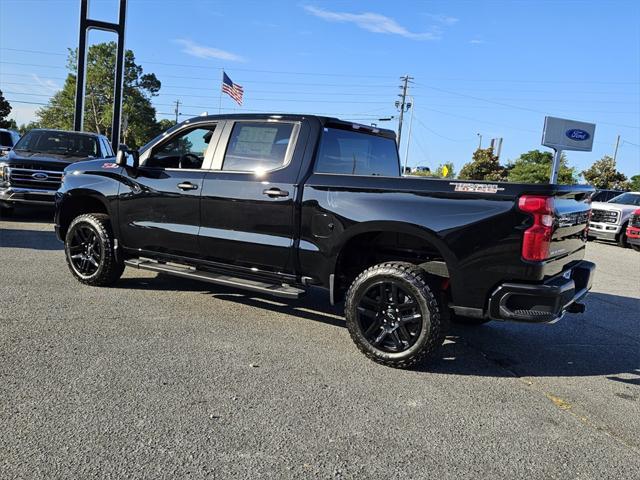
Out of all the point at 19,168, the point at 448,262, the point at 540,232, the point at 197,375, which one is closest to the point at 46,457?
the point at 197,375

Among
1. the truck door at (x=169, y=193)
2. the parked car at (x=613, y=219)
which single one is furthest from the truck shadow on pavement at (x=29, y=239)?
the parked car at (x=613, y=219)

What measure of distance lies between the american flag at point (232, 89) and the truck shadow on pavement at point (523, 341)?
59.9 ft

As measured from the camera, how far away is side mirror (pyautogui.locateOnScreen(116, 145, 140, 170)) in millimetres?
5652

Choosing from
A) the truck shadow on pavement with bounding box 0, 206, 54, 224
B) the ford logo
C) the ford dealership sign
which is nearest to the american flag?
the truck shadow on pavement with bounding box 0, 206, 54, 224

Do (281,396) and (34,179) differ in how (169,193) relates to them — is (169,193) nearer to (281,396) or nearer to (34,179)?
(281,396)

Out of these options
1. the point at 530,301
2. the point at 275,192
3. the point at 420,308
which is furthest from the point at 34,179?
the point at 530,301

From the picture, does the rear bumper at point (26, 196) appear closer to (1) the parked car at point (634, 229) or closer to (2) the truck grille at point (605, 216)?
(1) the parked car at point (634, 229)

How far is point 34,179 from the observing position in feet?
35.0

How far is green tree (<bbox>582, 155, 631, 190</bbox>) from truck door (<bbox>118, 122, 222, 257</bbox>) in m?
52.8

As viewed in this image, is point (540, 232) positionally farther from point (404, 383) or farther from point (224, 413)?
point (224, 413)

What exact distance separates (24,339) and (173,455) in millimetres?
2206

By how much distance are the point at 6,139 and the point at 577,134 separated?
126 feet

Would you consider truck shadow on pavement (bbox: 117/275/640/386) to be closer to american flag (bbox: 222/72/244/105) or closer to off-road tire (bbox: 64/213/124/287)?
off-road tire (bbox: 64/213/124/287)

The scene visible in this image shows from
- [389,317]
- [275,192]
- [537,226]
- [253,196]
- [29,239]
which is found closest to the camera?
[537,226]
